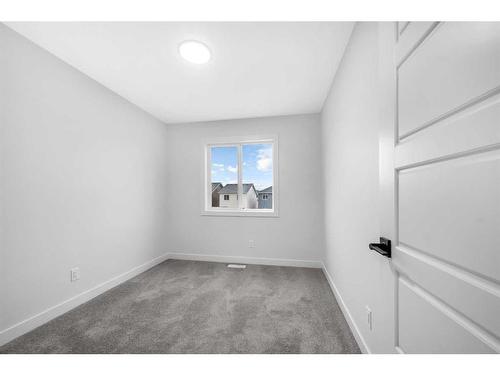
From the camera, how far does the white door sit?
0.43m

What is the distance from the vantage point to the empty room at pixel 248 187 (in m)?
0.54

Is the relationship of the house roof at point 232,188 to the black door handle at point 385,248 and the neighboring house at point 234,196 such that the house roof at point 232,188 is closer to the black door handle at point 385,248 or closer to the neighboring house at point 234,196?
the neighboring house at point 234,196

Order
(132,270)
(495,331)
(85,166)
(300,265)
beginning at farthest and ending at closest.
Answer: (300,265) → (132,270) → (85,166) → (495,331)

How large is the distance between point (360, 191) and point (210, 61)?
5.73 feet

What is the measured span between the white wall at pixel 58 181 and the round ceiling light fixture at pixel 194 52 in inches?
47.6

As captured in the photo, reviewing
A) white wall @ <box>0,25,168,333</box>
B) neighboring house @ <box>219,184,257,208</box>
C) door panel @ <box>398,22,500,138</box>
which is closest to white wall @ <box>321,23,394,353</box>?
door panel @ <box>398,22,500,138</box>

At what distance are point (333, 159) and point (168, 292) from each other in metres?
2.44

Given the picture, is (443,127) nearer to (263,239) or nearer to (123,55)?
(123,55)

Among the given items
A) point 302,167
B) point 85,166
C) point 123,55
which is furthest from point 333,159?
point 85,166

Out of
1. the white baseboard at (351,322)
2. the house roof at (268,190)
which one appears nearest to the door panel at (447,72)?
the white baseboard at (351,322)

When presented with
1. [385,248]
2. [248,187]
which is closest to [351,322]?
[385,248]

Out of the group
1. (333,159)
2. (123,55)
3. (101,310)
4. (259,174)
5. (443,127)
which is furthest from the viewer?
(259,174)

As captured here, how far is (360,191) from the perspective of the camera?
151 centimetres

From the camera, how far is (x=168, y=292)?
7.91ft
